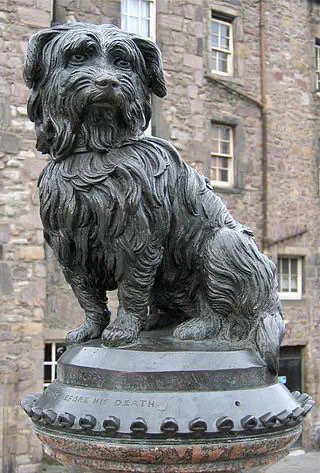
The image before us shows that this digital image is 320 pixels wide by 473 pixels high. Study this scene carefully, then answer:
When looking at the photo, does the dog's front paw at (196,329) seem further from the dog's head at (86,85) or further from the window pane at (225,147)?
the window pane at (225,147)

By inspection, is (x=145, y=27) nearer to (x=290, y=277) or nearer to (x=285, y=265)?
(x=285, y=265)

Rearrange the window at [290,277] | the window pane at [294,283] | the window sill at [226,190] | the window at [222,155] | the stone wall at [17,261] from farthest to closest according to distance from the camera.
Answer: the window pane at [294,283], the window at [290,277], the window at [222,155], the window sill at [226,190], the stone wall at [17,261]

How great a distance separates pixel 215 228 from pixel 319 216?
12.4m

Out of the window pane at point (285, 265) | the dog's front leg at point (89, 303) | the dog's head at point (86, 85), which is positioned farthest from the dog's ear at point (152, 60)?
the window pane at point (285, 265)

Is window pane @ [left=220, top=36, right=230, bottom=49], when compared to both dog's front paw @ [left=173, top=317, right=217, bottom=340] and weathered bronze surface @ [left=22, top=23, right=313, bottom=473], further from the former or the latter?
dog's front paw @ [left=173, top=317, right=217, bottom=340]

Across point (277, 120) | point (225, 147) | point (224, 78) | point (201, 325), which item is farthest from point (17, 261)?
point (201, 325)

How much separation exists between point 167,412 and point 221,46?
40.3 ft

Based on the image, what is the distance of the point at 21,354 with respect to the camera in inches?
391

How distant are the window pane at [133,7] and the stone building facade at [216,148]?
0.54ft

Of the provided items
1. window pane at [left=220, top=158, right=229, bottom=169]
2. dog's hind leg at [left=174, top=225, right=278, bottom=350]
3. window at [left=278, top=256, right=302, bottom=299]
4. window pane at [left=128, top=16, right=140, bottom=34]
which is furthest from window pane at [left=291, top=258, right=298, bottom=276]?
dog's hind leg at [left=174, top=225, right=278, bottom=350]

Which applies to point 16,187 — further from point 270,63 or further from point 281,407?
point 281,407

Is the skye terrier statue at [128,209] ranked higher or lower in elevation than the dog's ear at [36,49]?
lower

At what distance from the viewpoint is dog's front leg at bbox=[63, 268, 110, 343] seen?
2.89 metres

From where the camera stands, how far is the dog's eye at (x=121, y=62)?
8.66 feet
